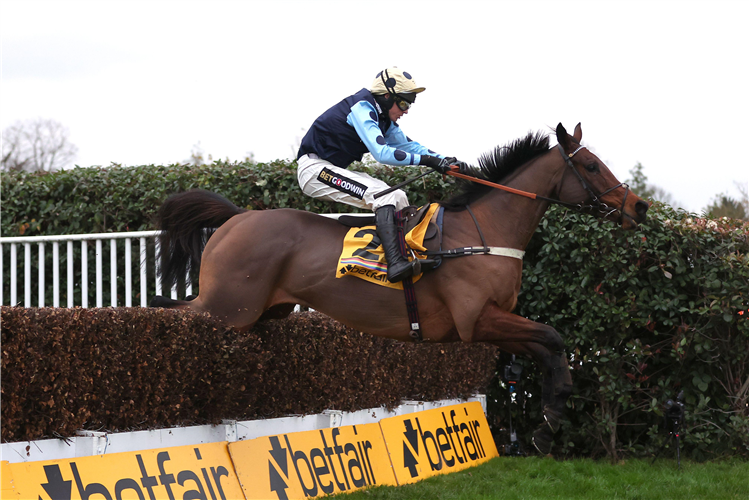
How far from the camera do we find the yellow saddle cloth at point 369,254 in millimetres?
4402

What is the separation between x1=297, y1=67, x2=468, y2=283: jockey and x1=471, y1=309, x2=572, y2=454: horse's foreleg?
2.59 ft

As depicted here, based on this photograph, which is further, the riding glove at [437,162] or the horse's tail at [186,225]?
the horse's tail at [186,225]

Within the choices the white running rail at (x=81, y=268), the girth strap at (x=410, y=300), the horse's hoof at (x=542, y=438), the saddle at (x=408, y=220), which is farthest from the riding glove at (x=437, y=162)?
the white running rail at (x=81, y=268)

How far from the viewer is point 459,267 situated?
4406 mm

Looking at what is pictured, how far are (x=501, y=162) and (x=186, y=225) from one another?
2250 mm

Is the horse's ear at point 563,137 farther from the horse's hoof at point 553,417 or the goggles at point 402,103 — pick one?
the horse's hoof at point 553,417

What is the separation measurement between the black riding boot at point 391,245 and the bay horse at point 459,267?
184 mm

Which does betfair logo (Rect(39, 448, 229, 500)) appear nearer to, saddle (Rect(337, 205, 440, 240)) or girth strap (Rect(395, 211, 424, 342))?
girth strap (Rect(395, 211, 424, 342))

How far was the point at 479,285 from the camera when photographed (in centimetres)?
435

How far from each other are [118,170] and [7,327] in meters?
4.89

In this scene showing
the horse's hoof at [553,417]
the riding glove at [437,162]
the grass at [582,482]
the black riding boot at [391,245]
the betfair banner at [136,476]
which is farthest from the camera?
the grass at [582,482]

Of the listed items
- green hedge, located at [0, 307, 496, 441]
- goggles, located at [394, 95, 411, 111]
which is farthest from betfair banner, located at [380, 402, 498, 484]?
goggles, located at [394, 95, 411, 111]

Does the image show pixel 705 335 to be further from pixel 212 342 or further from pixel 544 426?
pixel 212 342

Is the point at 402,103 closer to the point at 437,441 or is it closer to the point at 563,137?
the point at 563,137
